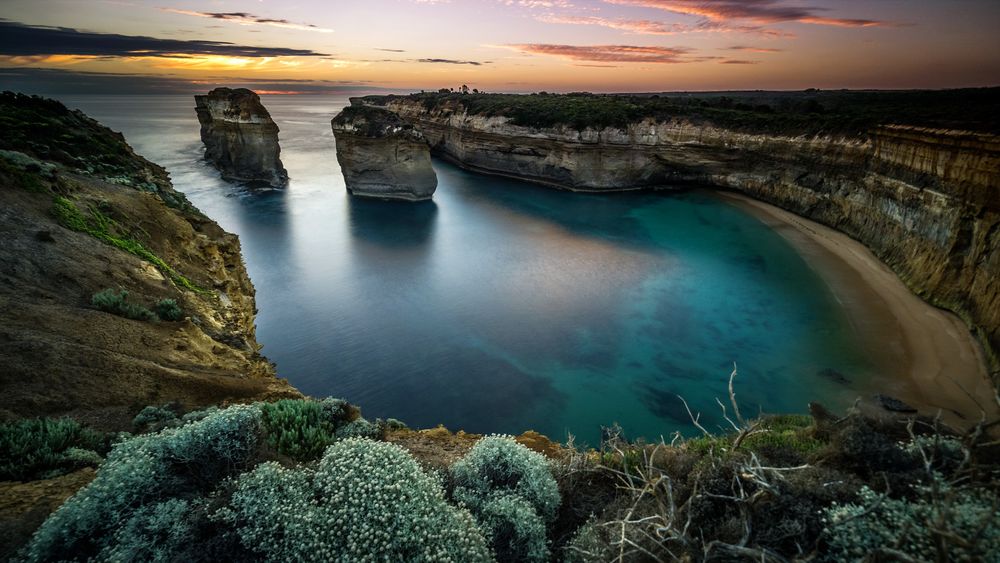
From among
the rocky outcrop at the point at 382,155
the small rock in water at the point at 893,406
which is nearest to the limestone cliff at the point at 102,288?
the small rock in water at the point at 893,406

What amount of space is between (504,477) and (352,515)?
1964mm

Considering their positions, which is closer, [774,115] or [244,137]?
[244,137]

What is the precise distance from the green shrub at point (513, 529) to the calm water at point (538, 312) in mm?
7119

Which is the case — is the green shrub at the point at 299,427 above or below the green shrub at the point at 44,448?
below

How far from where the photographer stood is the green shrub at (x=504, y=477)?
209 inches

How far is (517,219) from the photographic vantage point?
34.3 meters

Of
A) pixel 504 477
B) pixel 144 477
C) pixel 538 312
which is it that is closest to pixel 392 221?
pixel 538 312

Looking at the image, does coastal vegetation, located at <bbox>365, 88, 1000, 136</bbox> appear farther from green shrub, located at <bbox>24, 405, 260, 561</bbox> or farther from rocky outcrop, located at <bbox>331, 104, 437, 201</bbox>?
green shrub, located at <bbox>24, 405, 260, 561</bbox>

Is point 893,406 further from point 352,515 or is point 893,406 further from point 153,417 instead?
point 153,417

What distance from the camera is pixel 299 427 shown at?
6.32 m

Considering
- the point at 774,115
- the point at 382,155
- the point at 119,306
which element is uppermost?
the point at 774,115

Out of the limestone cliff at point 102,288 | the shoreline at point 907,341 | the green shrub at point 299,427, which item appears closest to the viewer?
the green shrub at point 299,427

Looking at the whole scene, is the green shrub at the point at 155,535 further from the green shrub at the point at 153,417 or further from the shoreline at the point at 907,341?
the shoreline at the point at 907,341

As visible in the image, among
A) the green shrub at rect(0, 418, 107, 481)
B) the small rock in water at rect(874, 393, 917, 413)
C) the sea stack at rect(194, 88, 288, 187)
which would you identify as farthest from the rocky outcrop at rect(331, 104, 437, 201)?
the small rock in water at rect(874, 393, 917, 413)
